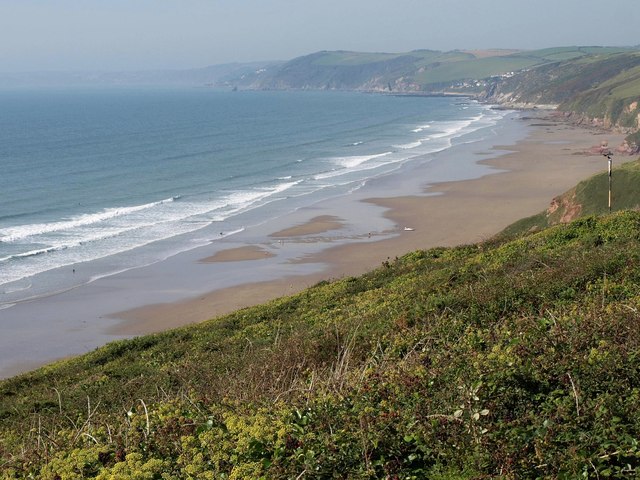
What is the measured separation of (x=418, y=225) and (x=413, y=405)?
4249 centimetres

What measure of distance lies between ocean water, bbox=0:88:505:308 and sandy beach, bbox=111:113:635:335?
5.81 meters

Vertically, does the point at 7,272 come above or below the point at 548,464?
below

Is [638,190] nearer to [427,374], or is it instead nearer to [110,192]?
[427,374]

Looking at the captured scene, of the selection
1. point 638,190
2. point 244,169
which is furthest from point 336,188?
point 638,190

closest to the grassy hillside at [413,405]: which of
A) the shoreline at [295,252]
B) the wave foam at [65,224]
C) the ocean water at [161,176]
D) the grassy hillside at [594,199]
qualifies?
the shoreline at [295,252]

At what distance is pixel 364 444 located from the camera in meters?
8.09

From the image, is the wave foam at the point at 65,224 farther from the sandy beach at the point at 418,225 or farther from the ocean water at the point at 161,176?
the sandy beach at the point at 418,225

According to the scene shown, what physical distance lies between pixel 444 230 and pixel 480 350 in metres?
38.1

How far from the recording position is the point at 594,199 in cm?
4141

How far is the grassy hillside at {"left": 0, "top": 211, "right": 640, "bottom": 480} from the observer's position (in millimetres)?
8000

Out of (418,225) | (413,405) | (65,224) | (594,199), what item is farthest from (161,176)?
(413,405)

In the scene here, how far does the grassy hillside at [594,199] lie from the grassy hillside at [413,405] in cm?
2481

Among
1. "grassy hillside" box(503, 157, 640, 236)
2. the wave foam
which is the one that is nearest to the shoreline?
"grassy hillside" box(503, 157, 640, 236)

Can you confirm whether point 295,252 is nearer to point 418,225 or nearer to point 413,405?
point 418,225
